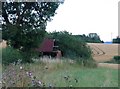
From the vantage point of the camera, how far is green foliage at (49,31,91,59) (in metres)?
32.0

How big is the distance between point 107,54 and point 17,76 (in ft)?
100

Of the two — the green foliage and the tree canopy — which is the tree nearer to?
the tree canopy

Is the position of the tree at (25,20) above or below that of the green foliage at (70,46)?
above

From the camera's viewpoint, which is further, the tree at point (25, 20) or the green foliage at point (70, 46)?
the green foliage at point (70, 46)

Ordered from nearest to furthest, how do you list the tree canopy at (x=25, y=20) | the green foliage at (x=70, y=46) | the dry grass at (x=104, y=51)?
the tree canopy at (x=25, y=20), the green foliage at (x=70, y=46), the dry grass at (x=104, y=51)

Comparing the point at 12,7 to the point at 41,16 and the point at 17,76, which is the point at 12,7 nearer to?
the point at 41,16

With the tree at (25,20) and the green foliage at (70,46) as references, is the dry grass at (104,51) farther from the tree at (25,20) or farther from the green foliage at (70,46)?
the tree at (25,20)

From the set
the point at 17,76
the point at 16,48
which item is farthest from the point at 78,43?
the point at 17,76

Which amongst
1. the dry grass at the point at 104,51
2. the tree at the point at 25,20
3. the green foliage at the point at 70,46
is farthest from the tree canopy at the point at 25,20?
the dry grass at the point at 104,51

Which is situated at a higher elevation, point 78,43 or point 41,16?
point 41,16

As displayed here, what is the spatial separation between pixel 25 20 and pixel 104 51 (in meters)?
17.5

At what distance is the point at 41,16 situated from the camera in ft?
63.1

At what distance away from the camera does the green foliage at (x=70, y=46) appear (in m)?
32.0

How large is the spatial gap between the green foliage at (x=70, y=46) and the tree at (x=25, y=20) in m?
12.2
